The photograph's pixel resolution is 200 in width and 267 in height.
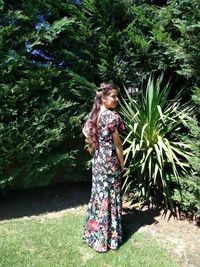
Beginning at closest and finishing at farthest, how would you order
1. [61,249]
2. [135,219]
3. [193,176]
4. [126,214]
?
[61,249] → [193,176] → [135,219] → [126,214]

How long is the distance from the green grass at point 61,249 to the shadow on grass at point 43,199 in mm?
278

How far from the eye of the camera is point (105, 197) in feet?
13.4

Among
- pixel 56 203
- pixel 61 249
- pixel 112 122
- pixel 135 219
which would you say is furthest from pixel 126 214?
pixel 112 122

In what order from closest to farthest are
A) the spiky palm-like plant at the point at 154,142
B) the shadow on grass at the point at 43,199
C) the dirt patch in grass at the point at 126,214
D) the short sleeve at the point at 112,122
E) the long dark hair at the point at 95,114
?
the short sleeve at the point at 112,122
the long dark hair at the point at 95,114
the dirt patch in grass at the point at 126,214
the spiky palm-like plant at the point at 154,142
the shadow on grass at the point at 43,199

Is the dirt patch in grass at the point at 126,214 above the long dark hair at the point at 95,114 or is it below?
below

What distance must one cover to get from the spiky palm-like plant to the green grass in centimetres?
84

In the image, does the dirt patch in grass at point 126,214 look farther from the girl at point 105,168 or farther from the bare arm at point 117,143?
the bare arm at point 117,143

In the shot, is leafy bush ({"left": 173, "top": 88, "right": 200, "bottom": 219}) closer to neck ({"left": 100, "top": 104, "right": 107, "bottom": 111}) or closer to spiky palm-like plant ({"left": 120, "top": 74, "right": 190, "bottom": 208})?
spiky palm-like plant ({"left": 120, "top": 74, "right": 190, "bottom": 208})

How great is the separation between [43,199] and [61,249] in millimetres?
1369

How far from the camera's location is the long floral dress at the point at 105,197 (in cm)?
405

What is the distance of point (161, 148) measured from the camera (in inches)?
189

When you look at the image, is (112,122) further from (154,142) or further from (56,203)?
(56,203)

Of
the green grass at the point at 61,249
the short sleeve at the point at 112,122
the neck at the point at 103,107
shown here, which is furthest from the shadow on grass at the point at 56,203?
the neck at the point at 103,107

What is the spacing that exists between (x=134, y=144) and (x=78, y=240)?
148 centimetres
